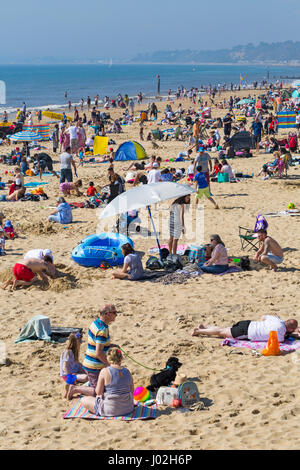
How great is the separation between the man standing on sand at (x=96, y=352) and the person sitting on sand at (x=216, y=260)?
4.20m

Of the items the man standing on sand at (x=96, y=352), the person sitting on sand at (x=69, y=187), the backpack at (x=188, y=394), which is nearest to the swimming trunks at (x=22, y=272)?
the man standing on sand at (x=96, y=352)

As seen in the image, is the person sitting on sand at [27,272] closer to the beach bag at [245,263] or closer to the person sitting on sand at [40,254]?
the person sitting on sand at [40,254]

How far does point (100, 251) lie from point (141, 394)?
4919 mm

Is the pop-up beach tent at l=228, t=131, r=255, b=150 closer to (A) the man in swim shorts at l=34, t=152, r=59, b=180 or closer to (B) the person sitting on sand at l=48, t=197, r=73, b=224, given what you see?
(A) the man in swim shorts at l=34, t=152, r=59, b=180

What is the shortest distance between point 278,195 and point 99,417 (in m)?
11.5

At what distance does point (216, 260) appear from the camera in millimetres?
10164

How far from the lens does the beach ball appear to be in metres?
6.07

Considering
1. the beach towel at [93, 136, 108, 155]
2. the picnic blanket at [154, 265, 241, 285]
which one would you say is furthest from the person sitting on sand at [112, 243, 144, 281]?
the beach towel at [93, 136, 108, 155]

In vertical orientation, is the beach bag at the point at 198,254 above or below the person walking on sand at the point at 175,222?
below

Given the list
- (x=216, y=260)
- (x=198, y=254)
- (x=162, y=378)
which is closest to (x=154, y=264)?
(x=198, y=254)

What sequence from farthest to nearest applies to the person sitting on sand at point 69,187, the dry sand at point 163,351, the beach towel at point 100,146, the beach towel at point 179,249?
the beach towel at point 100,146 < the person sitting on sand at point 69,187 < the beach towel at point 179,249 < the dry sand at point 163,351

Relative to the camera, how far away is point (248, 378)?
20.8 ft

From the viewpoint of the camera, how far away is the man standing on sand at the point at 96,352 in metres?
6.09
